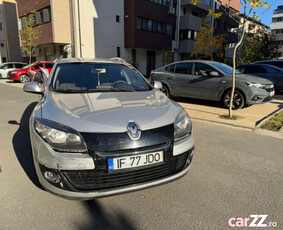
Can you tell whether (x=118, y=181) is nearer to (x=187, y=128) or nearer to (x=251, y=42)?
(x=187, y=128)

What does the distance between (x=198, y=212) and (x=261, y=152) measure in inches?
87.1

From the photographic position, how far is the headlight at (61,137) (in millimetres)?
2043

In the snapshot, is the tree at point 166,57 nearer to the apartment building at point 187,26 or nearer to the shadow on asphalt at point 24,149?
the apartment building at point 187,26

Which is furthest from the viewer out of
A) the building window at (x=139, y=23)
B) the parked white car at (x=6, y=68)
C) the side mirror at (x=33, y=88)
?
the building window at (x=139, y=23)

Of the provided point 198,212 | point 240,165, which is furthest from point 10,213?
point 240,165

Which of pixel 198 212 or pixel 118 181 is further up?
pixel 118 181

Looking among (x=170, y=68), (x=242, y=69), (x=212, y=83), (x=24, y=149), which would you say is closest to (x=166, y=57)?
(x=242, y=69)

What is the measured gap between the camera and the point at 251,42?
83.8ft

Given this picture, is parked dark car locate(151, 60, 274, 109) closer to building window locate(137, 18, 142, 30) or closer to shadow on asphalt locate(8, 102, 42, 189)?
shadow on asphalt locate(8, 102, 42, 189)

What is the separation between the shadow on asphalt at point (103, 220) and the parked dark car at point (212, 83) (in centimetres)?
577

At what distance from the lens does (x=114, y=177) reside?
2.06 m

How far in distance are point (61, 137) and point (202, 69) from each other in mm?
6433

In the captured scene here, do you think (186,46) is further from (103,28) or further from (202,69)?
(202,69)

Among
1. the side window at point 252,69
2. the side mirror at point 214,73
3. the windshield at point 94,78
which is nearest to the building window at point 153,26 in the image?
the side window at point 252,69
